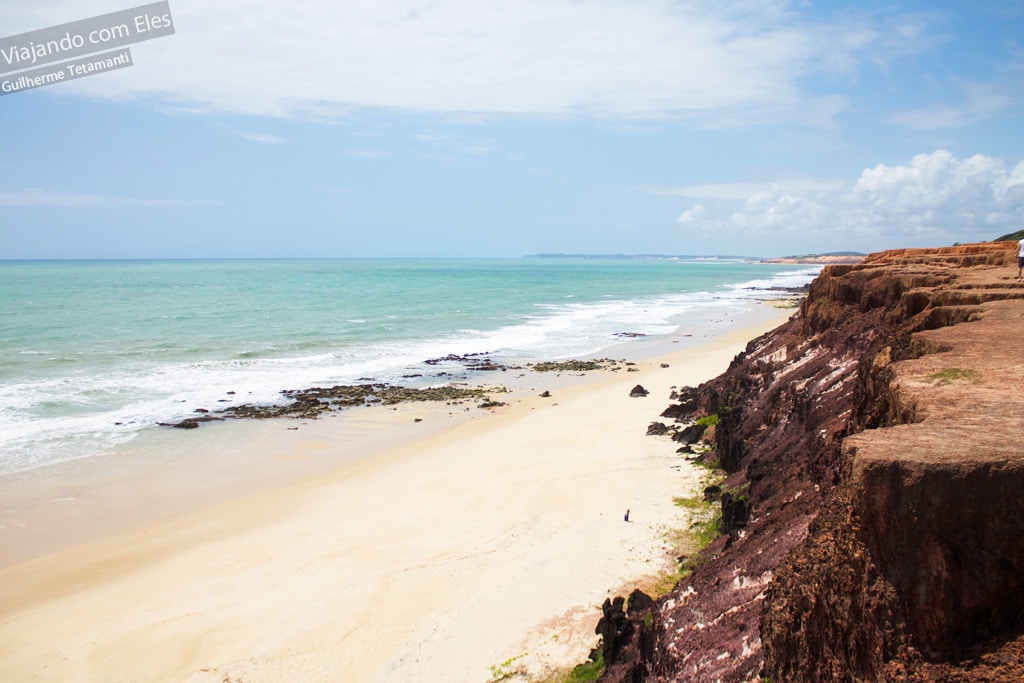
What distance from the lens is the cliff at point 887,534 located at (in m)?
3.25

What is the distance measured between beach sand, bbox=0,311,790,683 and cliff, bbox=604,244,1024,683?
211cm

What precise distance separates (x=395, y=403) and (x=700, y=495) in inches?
550

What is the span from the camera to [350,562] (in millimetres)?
11148

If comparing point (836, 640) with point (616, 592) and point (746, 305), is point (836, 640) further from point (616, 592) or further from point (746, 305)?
point (746, 305)

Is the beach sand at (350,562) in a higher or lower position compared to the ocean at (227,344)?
lower

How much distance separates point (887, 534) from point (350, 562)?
928cm

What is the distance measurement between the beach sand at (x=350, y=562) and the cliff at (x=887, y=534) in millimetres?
2108

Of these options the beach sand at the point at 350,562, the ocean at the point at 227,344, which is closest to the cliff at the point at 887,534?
the beach sand at the point at 350,562

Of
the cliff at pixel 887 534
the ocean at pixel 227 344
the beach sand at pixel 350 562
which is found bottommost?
the beach sand at pixel 350 562

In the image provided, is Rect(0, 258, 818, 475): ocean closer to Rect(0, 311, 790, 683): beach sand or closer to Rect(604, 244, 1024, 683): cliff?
Rect(0, 311, 790, 683): beach sand

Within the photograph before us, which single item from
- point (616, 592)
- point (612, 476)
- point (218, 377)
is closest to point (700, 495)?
point (612, 476)

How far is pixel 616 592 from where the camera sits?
9.19m

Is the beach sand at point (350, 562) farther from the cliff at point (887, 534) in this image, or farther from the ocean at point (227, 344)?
the ocean at point (227, 344)

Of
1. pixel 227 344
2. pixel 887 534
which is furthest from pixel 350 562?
pixel 227 344
